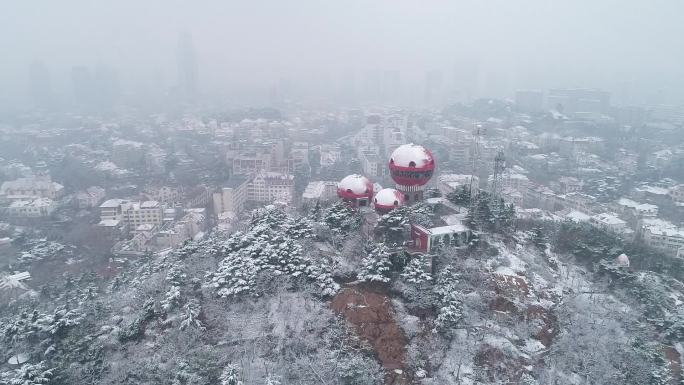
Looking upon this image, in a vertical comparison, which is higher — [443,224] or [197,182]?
[443,224]

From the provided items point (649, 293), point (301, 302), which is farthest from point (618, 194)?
point (301, 302)

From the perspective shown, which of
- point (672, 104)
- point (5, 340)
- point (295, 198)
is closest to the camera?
point (5, 340)

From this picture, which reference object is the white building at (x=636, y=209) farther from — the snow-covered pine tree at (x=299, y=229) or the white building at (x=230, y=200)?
the white building at (x=230, y=200)

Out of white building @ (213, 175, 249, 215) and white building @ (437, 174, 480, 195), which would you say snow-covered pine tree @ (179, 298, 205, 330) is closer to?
white building @ (213, 175, 249, 215)

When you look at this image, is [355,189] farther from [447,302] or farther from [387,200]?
[447,302]

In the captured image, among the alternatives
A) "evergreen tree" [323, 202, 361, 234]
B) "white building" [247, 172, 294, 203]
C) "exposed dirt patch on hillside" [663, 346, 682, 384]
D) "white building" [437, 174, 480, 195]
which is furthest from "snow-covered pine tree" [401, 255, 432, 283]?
"white building" [247, 172, 294, 203]

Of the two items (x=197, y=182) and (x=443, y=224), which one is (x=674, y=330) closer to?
(x=443, y=224)
